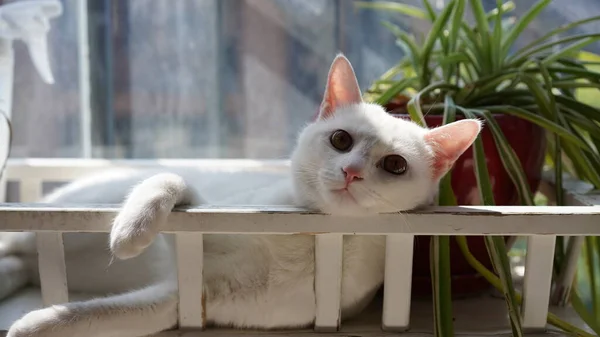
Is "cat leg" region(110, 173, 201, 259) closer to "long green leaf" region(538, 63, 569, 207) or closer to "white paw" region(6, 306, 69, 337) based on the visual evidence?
"white paw" region(6, 306, 69, 337)

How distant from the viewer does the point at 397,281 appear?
2.43ft

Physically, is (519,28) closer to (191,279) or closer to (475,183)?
(475,183)

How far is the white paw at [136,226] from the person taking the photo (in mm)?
624

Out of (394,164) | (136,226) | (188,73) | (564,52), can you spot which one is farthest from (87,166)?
(564,52)

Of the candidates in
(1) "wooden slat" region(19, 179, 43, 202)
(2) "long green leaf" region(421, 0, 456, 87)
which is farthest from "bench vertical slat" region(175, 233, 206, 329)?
(1) "wooden slat" region(19, 179, 43, 202)

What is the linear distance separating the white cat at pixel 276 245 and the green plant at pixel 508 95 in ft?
0.25

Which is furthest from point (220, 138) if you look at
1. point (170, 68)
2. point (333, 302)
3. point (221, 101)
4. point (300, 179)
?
point (333, 302)

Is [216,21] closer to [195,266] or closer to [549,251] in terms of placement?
[195,266]

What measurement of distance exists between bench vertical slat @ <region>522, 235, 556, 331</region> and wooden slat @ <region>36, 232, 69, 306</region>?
2.00 feet

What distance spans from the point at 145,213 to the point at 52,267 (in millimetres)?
169

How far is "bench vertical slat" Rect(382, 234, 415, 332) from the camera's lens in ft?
2.38

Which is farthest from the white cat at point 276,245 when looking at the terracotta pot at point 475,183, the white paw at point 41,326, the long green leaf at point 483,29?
the long green leaf at point 483,29

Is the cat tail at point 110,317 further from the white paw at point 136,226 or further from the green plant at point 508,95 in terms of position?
the green plant at point 508,95

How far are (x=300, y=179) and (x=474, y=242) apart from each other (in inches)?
12.7
